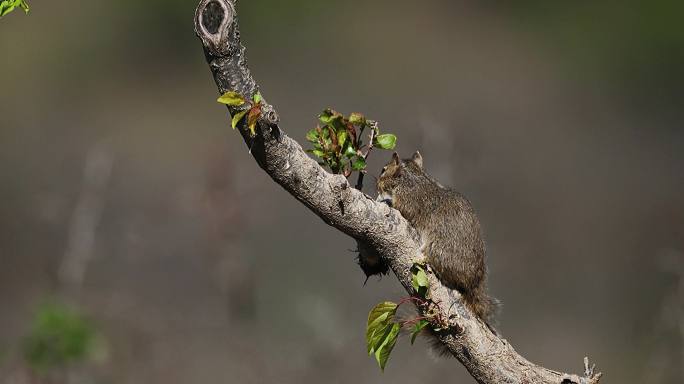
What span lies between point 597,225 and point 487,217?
7.39ft

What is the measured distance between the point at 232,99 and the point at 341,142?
74 centimetres

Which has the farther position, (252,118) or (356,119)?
(356,119)

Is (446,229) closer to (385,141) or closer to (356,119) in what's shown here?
(385,141)

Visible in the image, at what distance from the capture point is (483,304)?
5.72m

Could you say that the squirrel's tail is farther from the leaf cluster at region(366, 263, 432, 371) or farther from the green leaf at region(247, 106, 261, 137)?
the green leaf at region(247, 106, 261, 137)

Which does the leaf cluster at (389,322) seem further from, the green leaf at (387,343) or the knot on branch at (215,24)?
the knot on branch at (215,24)

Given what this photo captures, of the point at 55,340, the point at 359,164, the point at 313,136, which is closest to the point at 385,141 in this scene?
the point at 359,164

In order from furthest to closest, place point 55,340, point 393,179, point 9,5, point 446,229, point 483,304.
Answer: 1. point 55,340
2. point 393,179
3. point 483,304
4. point 446,229
5. point 9,5

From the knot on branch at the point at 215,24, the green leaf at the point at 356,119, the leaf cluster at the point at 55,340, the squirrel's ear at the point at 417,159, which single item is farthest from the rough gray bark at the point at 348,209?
the leaf cluster at the point at 55,340

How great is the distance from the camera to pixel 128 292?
45.2ft

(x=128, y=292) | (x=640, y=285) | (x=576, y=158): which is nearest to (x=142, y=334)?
(x=128, y=292)

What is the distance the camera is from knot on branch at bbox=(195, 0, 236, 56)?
4.09 m

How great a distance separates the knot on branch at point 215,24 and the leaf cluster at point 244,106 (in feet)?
0.58

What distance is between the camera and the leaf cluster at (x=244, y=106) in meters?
4.14
